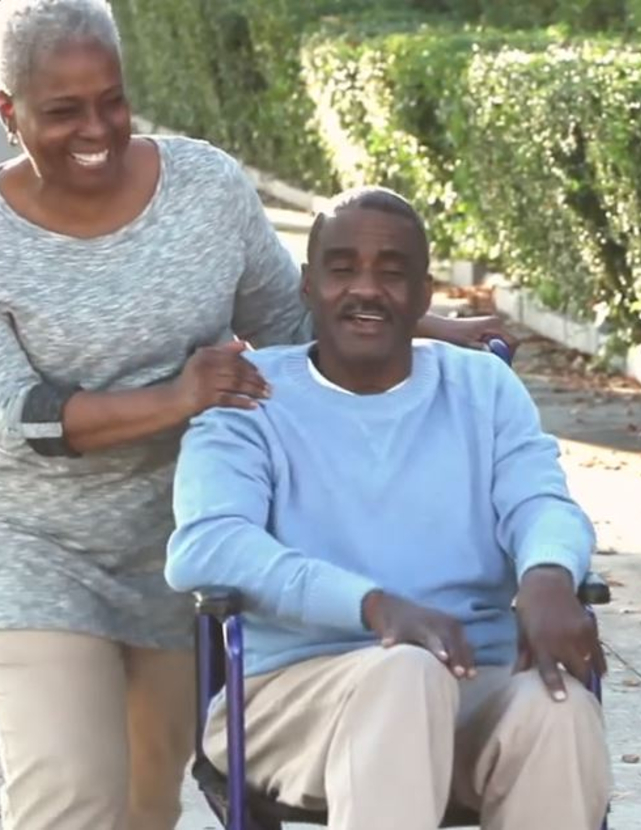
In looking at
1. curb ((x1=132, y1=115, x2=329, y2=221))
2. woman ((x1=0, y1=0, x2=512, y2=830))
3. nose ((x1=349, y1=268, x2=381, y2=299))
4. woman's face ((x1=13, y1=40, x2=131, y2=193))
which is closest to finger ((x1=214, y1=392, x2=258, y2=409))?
woman ((x1=0, y1=0, x2=512, y2=830))

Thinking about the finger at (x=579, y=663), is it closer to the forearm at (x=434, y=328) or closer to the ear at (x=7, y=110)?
the forearm at (x=434, y=328)

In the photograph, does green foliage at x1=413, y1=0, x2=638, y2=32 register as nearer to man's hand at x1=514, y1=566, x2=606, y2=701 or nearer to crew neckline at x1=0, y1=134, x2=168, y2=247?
crew neckline at x1=0, y1=134, x2=168, y2=247

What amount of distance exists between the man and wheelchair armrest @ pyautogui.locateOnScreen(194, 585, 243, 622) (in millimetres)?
30

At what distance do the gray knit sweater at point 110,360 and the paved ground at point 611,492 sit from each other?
58.6 inches

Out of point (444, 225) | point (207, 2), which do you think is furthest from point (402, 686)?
point (207, 2)

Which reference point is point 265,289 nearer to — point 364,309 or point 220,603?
point 364,309

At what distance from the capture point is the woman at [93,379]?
Answer: 3.86 metres

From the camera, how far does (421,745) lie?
3.57 meters

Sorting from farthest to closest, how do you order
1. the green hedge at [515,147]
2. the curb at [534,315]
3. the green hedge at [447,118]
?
the curb at [534,315], the green hedge at [447,118], the green hedge at [515,147]

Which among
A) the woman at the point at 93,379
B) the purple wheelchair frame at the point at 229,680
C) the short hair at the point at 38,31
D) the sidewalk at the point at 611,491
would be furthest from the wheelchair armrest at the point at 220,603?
the sidewalk at the point at 611,491

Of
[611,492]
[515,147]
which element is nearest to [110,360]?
[611,492]

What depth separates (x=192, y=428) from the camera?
3.99 metres

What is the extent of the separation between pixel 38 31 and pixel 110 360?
52 cm

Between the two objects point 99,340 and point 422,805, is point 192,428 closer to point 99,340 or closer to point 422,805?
point 99,340
